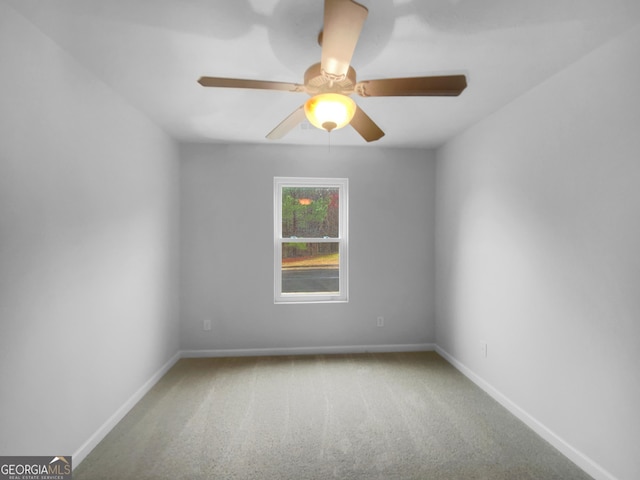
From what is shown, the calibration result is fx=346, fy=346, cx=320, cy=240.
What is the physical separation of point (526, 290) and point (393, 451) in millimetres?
1445

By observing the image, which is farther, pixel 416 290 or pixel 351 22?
pixel 416 290

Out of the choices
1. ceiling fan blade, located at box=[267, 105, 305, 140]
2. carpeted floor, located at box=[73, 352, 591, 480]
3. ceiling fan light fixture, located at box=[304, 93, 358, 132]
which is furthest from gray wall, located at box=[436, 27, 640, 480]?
ceiling fan blade, located at box=[267, 105, 305, 140]

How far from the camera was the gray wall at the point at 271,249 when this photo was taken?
3807 millimetres

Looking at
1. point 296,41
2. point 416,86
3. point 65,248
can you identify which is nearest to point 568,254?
point 416,86

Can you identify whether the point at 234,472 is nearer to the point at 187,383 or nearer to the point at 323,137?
the point at 187,383

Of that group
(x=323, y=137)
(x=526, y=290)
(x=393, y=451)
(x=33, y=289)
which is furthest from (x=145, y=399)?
(x=526, y=290)

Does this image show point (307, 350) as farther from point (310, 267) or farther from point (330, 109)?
point (330, 109)

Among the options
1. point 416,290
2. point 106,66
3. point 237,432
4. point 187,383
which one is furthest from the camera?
point 416,290

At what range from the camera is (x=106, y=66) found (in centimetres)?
210

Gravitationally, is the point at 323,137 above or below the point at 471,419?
above

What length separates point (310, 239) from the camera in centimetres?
402

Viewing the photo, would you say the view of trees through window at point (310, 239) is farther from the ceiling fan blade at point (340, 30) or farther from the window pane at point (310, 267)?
the ceiling fan blade at point (340, 30)

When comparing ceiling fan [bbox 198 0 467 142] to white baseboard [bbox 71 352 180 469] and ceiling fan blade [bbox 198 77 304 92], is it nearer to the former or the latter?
ceiling fan blade [bbox 198 77 304 92]

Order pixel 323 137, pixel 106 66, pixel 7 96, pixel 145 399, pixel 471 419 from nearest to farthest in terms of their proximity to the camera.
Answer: pixel 7 96 → pixel 106 66 → pixel 471 419 → pixel 145 399 → pixel 323 137
